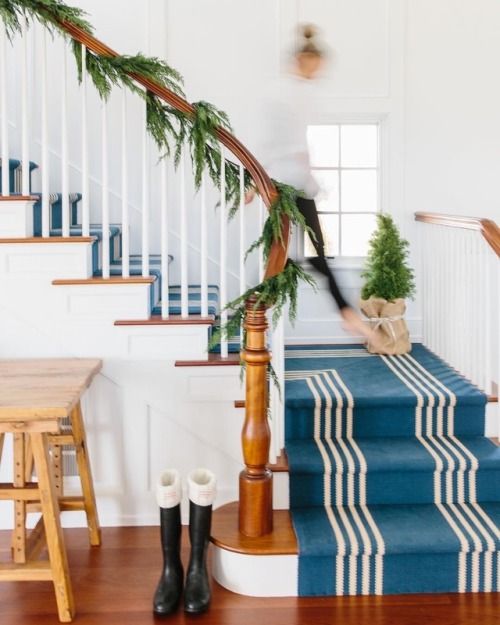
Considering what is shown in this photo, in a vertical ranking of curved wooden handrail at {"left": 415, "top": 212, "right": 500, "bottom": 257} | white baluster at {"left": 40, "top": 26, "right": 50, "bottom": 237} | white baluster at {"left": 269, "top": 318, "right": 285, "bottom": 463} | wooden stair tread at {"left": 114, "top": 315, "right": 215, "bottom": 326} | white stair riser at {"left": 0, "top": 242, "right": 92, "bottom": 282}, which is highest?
white baluster at {"left": 40, "top": 26, "right": 50, "bottom": 237}

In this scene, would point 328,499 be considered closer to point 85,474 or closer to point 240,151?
point 85,474

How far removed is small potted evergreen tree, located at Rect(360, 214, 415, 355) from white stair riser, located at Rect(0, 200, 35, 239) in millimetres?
2099

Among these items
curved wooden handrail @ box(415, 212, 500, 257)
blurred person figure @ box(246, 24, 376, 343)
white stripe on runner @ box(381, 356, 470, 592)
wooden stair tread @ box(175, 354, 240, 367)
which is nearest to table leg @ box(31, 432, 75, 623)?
wooden stair tread @ box(175, 354, 240, 367)

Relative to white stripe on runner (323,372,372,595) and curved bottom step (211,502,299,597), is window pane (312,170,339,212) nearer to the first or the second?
white stripe on runner (323,372,372,595)

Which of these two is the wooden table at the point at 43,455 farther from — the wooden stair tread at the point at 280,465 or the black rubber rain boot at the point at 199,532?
the wooden stair tread at the point at 280,465

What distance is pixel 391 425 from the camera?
3586mm

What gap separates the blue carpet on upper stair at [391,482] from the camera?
286 cm

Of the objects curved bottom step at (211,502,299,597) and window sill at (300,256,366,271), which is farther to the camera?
window sill at (300,256,366,271)

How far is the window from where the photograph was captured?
5.06 meters

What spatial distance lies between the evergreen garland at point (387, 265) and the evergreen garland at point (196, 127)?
1.44 m

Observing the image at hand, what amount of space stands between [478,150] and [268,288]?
2.81m

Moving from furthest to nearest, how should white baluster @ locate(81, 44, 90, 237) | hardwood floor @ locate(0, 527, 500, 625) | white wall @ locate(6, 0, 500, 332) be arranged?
1. white wall @ locate(6, 0, 500, 332)
2. white baluster @ locate(81, 44, 90, 237)
3. hardwood floor @ locate(0, 527, 500, 625)

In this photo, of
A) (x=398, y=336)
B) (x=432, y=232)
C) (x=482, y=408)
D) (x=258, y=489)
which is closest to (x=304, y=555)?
(x=258, y=489)

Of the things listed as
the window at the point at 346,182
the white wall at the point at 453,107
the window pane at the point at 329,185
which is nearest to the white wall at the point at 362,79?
the white wall at the point at 453,107
